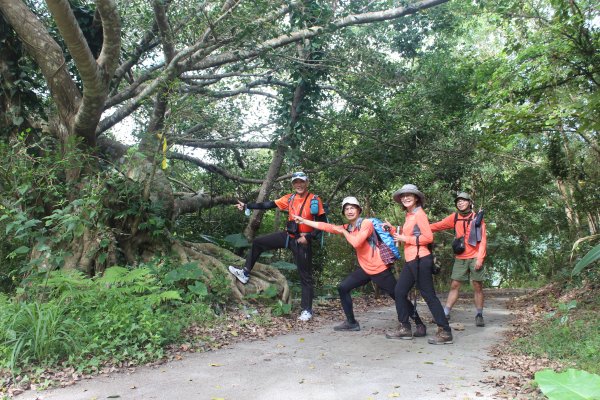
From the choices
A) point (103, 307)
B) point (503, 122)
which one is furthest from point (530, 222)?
point (103, 307)

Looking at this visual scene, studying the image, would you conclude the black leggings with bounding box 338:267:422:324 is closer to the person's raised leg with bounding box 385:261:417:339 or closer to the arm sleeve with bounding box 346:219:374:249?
the person's raised leg with bounding box 385:261:417:339

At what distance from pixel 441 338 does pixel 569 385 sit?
16.2 ft

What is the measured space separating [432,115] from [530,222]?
7084 millimetres

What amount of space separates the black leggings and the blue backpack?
0.20m

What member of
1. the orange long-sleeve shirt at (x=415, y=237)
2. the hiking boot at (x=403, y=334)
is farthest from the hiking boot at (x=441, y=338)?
the orange long-sleeve shirt at (x=415, y=237)

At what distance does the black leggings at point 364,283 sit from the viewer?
6.72m

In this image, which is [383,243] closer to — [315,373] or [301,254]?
[301,254]

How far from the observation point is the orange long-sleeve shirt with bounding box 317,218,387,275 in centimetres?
660

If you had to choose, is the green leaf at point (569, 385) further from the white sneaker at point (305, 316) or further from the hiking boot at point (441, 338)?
the white sneaker at point (305, 316)

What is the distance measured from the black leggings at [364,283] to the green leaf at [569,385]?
487cm

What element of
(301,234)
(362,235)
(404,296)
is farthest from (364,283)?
(301,234)

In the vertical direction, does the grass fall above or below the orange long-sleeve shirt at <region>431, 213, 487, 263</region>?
below

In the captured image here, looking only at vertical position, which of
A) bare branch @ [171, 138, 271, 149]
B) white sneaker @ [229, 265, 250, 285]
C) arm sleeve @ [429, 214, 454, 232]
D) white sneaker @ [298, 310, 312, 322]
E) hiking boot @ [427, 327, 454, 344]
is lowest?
hiking boot @ [427, 327, 454, 344]

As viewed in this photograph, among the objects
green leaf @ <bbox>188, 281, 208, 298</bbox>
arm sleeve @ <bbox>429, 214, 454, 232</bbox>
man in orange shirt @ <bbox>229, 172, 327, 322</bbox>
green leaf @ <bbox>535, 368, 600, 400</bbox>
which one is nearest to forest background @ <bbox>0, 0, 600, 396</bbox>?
green leaf @ <bbox>188, 281, 208, 298</bbox>
